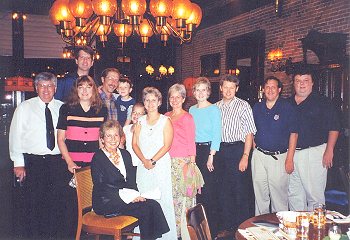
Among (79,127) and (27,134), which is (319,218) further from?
(27,134)

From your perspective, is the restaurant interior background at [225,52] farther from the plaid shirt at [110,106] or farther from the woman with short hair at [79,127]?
the plaid shirt at [110,106]

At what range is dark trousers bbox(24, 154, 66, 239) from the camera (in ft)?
11.0

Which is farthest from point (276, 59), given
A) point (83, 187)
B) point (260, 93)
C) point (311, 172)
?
point (83, 187)

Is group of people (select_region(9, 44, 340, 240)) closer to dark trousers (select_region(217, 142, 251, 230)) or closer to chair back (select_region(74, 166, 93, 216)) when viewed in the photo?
dark trousers (select_region(217, 142, 251, 230))

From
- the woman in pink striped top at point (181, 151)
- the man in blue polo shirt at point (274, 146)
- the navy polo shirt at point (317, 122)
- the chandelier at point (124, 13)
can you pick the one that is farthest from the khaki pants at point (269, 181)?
the chandelier at point (124, 13)

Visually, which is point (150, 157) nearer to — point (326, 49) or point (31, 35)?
point (326, 49)

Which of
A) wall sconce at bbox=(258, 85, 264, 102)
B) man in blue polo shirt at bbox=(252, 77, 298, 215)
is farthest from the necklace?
wall sconce at bbox=(258, 85, 264, 102)

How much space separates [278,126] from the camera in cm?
384

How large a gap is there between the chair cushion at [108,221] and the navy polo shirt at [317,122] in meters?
2.06

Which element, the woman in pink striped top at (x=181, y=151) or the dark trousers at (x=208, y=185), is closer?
the woman in pink striped top at (x=181, y=151)

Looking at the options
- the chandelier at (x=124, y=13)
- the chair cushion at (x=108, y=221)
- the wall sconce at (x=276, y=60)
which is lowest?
the chair cushion at (x=108, y=221)

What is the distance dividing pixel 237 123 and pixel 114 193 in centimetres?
154

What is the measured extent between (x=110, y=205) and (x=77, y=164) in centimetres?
62

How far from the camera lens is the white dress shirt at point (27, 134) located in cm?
337
